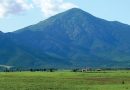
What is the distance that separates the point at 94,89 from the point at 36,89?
9850 mm

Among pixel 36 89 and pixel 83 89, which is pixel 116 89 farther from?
pixel 36 89

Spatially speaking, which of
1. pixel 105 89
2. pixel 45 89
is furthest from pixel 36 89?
pixel 105 89

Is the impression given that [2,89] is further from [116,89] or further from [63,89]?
[116,89]

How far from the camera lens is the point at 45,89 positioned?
72750mm

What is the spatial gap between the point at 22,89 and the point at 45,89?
3.93m

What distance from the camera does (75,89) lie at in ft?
242

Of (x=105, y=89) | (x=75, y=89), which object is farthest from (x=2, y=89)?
(x=105, y=89)

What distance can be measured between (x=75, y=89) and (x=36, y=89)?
6.73 meters

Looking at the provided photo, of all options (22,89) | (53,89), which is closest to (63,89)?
(53,89)

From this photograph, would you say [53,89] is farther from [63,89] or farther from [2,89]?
[2,89]

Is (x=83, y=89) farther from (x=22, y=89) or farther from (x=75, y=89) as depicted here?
(x=22, y=89)

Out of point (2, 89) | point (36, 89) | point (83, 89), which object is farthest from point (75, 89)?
point (2, 89)

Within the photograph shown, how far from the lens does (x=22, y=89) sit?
71625mm

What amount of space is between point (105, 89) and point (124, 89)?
345 centimetres
